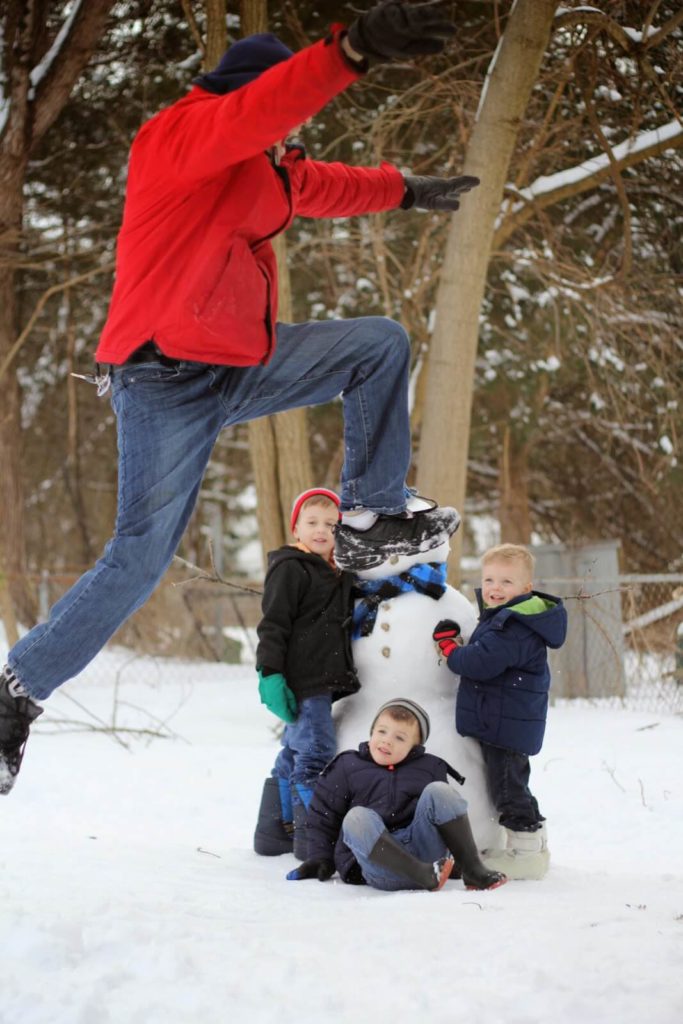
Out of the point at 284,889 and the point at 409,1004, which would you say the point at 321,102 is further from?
the point at 284,889

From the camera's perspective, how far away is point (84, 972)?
232 cm

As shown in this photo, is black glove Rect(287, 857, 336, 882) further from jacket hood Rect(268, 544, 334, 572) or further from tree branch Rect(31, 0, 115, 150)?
tree branch Rect(31, 0, 115, 150)

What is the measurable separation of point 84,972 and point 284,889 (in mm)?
1098

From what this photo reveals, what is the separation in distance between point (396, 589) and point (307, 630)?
1.19 feet

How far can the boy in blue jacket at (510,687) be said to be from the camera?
3.72 m

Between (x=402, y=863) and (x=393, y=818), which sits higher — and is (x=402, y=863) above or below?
below

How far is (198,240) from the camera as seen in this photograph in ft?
9.07

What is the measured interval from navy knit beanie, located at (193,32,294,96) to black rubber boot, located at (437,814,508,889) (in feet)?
7.47

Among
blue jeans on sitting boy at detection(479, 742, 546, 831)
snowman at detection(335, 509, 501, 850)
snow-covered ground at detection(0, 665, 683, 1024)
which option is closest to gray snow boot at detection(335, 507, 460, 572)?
snowman at detection(335, 509, 501, 850)

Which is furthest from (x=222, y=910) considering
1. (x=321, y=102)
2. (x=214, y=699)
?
(x=214, y=699)

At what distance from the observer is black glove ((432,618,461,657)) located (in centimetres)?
384

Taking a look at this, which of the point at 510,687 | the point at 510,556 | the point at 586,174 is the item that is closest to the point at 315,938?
the point at 510,687

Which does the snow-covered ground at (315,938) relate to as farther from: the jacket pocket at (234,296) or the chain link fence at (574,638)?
the chain link fence at (574,638)

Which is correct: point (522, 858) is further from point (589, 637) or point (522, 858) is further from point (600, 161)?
point (589, 637)
